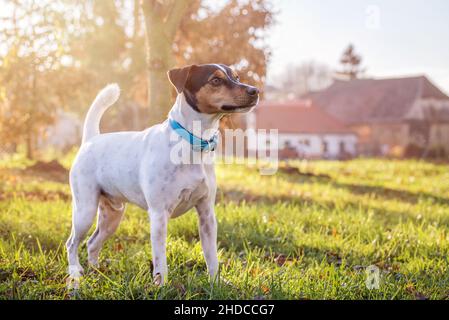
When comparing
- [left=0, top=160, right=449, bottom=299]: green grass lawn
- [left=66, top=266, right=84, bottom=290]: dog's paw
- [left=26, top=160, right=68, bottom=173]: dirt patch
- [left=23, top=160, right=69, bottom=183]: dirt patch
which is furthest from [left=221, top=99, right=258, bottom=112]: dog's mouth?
[left=26, top=160, right=68, bottom=173]: dirt patch

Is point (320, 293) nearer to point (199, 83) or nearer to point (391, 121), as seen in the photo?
point (199, 83)

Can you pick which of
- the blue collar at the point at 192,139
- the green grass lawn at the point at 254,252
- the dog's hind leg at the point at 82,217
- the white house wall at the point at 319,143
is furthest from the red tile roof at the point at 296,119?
the blue collar at the point at 192,139

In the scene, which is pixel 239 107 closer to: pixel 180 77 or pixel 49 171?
pixel 180 77

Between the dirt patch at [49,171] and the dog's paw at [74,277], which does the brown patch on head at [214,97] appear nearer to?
the dog's paw at [74,277]

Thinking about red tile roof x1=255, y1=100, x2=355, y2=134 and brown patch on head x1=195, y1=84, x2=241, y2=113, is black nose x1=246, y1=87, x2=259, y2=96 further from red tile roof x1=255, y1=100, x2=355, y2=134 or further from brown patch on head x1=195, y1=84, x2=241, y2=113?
red tile roof x1=255, y1=100, x2=355, y2=134

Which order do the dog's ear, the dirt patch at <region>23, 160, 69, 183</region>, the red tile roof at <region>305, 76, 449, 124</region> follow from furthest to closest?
the red tile roof at <region>305, 76, 449, 124</region> → the dirt patch at <region>23, 160, 69, 183</region> → the dog's ear

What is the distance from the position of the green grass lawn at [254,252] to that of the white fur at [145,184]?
0.27m

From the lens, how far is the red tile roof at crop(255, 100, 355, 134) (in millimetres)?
34812

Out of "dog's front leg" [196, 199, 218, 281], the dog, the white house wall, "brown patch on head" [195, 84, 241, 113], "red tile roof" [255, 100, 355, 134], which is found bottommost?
the white house wall

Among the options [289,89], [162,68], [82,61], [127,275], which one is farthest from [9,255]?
[289,89]

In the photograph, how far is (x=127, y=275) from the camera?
3795 millimetres

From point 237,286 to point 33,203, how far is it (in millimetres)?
4321

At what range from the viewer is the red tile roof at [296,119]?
3481 cm
